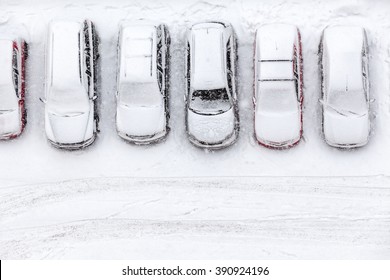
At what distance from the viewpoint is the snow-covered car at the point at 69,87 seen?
37.7 ft

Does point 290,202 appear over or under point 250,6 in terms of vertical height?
under

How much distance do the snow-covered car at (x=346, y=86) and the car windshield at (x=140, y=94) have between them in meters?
3.04

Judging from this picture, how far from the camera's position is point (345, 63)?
37.0ft

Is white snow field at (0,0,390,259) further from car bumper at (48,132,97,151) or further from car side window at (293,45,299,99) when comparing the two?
car side window at (293,45,299,99)

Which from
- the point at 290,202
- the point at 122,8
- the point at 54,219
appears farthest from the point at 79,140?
the point at 290,202

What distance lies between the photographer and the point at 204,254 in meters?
11.6

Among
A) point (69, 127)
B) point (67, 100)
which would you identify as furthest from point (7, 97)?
point (69, 127)

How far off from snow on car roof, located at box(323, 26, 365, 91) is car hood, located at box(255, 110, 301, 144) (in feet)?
2.86

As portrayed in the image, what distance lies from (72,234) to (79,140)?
5.70 feet

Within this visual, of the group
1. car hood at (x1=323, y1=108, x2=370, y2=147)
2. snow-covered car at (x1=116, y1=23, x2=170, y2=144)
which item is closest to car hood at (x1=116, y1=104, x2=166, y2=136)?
snow-covered car at (x1=116, y1=23, x2=170, y2=144)

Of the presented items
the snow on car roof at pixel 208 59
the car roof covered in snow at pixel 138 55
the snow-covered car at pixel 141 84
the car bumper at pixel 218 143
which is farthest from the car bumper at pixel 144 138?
the snow on car roof at pixel 208 59

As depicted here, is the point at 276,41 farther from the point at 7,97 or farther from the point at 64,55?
the point at 7,97

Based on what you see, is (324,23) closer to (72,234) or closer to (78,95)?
(78,95)

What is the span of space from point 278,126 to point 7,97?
4.92 m
